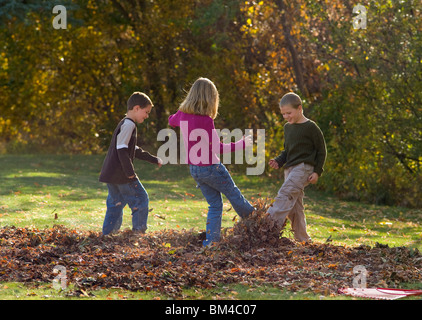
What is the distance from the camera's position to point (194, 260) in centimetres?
592

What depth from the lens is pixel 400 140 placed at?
41.4ft

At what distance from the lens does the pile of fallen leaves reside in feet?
17.5

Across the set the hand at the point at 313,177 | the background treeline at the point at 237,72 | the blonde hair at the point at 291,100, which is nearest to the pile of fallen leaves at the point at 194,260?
the hand at the point at 313,177

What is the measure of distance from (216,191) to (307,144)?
1165mm

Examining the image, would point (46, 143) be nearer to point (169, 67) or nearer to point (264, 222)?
point (169, 67)

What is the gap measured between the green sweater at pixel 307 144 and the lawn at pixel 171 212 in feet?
1.90

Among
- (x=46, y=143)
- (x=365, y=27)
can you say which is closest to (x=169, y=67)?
(x=46, y=143)

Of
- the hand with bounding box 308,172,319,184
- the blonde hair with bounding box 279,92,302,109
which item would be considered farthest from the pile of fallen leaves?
the blonde hair with bounding box 279,92,302,109

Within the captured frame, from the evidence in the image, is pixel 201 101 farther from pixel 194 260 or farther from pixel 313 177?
pixel 194 260

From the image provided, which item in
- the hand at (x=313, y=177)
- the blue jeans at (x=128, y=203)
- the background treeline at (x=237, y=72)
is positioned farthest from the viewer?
the background treeline at (x=237, y=72)

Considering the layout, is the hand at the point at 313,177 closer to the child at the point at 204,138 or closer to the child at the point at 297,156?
the child at the point at 297,156

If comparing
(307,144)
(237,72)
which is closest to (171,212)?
(307,144)

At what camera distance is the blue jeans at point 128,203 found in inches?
280

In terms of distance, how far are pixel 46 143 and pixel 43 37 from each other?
13.5 ft
